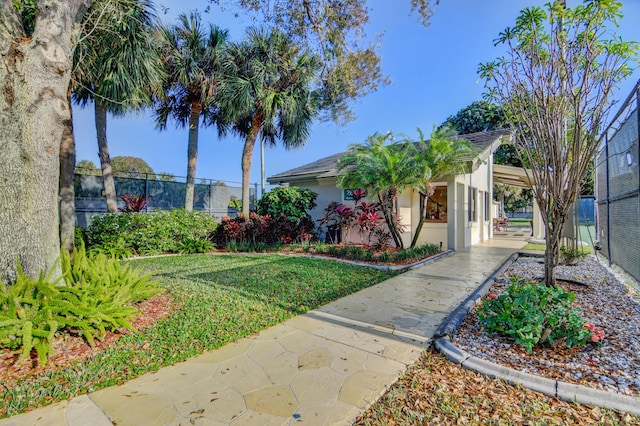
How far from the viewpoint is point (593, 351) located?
3.10 meters

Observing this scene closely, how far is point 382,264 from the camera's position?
7992 mm

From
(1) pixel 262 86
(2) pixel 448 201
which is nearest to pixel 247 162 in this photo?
(1) pixel 262 86

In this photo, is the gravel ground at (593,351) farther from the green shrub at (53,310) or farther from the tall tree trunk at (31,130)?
the tall tree trunk at (31,130)

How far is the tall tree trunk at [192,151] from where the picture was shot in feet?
40.1

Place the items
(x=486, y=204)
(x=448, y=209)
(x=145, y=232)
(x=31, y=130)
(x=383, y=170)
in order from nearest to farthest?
(x=31, y=130), (x=383, y=170), (x=145, y=232), (x=448, y=209), (x=486, y=204)

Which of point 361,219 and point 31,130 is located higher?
point 31,130

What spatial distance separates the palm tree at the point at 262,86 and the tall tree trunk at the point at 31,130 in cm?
736

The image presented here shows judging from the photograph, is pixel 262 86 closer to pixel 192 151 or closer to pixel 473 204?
pixel 192 151

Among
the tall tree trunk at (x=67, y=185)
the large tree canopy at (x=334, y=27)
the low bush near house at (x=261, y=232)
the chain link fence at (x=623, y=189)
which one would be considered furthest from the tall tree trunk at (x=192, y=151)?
the chain link fence at (x=623, y=189)

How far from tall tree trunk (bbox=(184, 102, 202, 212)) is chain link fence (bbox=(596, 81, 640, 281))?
12.3 m

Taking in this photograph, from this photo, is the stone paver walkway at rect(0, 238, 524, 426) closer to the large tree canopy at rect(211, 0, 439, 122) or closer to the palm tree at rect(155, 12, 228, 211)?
the large tree canopy at rect(211, 0, 439, 122)

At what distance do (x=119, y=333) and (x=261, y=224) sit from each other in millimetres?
7717

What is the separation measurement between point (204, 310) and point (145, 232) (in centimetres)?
710

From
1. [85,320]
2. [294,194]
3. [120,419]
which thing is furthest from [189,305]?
[294,194]
